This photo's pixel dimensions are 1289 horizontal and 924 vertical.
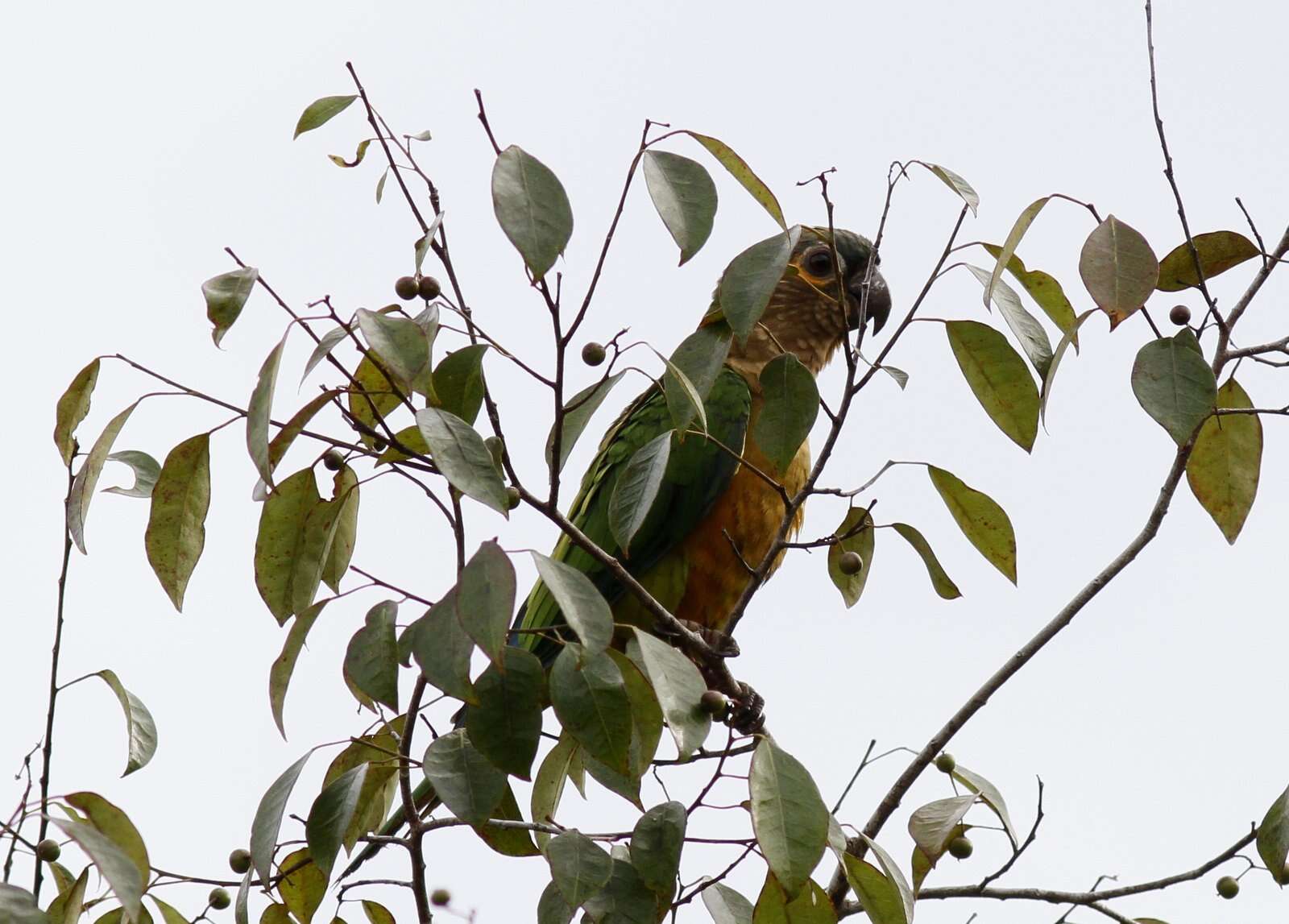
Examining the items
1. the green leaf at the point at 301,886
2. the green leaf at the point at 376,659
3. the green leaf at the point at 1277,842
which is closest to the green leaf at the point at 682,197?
the green leaf at the point at 376,659

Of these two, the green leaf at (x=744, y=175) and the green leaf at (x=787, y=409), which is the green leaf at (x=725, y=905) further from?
the green leaf at (x=744, y=175)

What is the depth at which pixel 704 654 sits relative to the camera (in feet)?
8.27

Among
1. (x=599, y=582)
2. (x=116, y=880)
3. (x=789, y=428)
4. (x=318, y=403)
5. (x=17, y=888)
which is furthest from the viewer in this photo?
(x=599, y=582)

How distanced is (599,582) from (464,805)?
1.67m

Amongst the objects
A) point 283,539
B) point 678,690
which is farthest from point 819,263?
point 678,690

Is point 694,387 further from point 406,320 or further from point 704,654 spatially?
point 704,654

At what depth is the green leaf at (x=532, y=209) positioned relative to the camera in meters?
1.64

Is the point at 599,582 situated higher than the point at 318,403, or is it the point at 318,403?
the point at 599,582

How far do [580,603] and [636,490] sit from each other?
42 centimetres

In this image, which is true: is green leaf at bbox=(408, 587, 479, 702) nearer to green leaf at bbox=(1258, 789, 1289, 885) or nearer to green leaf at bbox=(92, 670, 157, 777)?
green leaf at bbox=(92, 670, 157, 777)

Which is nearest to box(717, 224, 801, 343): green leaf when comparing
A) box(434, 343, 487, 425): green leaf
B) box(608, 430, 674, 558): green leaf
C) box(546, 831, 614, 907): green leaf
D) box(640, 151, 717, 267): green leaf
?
box(640, 151, 717, 267): green leaf

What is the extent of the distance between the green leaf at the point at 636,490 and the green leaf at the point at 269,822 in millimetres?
618

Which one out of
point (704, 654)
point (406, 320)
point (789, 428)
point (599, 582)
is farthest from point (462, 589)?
point (599, 582)

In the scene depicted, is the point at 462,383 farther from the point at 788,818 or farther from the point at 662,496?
the point at 662,496
